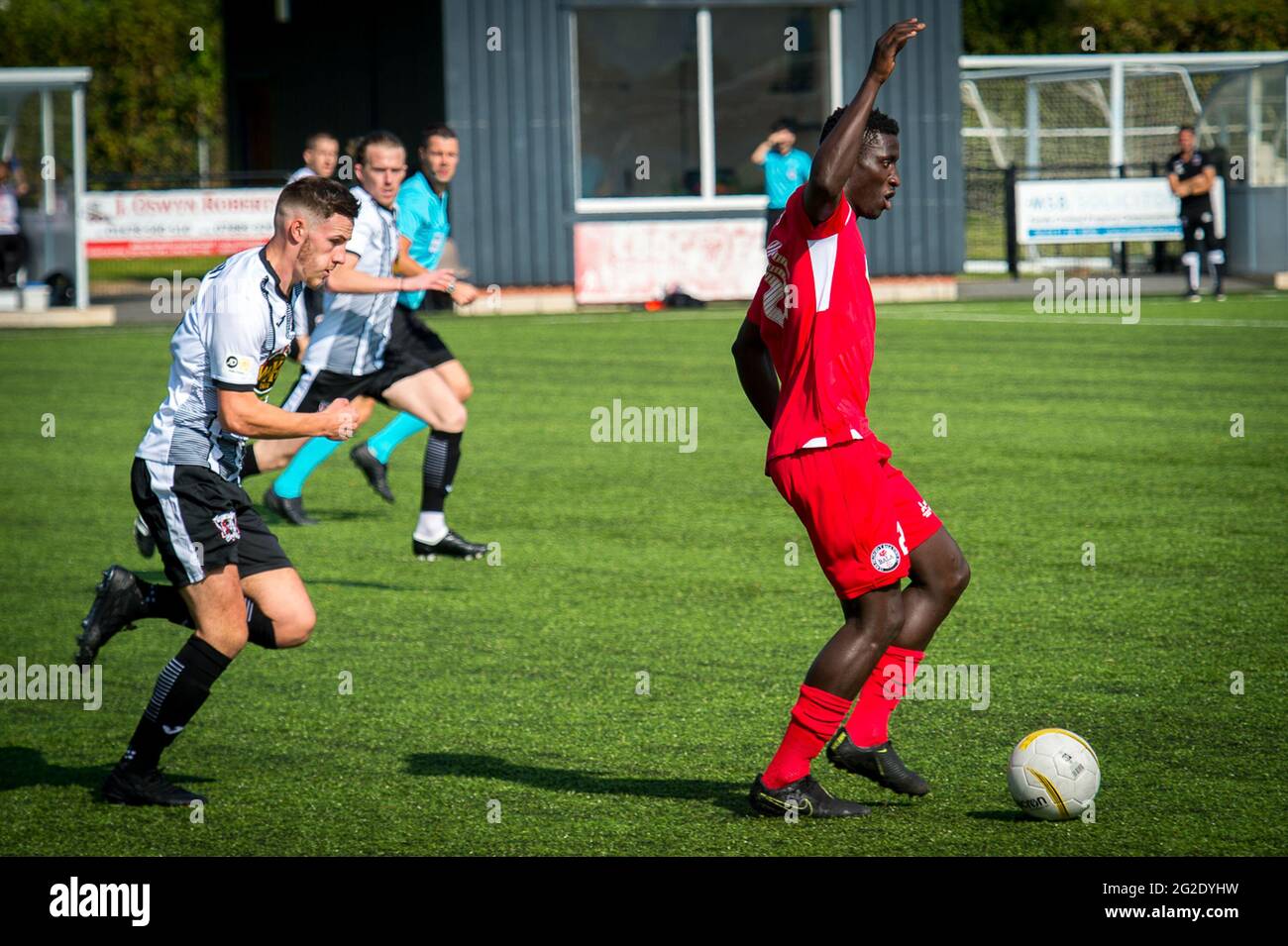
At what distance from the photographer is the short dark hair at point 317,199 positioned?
17.2 feet

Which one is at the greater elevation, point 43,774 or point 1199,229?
point 1199,229

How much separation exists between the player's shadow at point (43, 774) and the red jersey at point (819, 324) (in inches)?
91.2

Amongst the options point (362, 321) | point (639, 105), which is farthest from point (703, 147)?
point (362, 321)

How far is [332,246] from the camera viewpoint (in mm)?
5297

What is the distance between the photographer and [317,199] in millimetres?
5254

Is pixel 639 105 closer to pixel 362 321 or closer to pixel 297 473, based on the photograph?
pixel 297 473

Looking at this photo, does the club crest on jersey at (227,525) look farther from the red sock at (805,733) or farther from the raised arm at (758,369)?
the red sock at (805,733)

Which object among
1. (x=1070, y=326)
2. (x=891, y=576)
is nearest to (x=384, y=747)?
(x=891, y=576)

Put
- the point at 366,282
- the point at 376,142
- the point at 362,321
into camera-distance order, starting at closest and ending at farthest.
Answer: the point at 366,282 < the point at 376,142 < the point at 362,321

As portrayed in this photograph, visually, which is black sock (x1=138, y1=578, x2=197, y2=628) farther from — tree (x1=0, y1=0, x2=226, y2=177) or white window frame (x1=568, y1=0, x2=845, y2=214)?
tree (x1=0, y1=0, x2=226, y2=177)

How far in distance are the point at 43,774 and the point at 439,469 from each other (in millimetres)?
3900

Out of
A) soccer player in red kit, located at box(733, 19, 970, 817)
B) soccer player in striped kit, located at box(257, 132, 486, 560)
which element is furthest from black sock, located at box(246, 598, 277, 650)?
soccer player in striped kit, located at box(257, 132, 486, 560)

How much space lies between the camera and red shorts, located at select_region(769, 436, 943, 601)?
484 cm
